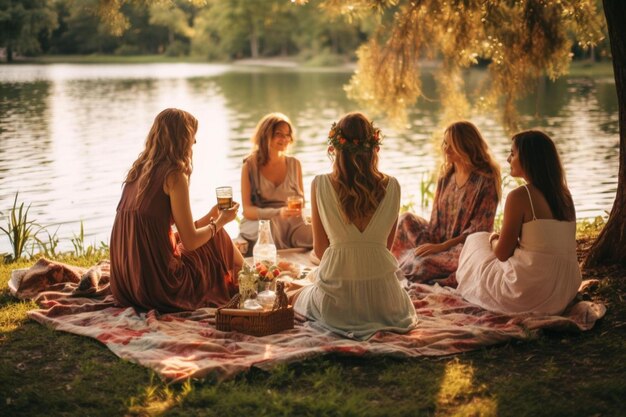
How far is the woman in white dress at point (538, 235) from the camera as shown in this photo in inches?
202

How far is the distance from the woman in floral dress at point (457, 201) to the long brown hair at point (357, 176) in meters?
1.55

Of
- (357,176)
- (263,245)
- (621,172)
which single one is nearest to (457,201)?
(621,172)

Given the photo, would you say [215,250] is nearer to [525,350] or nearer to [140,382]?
[140,382]

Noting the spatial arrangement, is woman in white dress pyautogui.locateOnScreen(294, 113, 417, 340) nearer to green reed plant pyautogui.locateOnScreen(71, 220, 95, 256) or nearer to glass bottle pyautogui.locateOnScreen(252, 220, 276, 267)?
glass bottle pyautogui.locateOnScreen(252, 220, 276, 267)

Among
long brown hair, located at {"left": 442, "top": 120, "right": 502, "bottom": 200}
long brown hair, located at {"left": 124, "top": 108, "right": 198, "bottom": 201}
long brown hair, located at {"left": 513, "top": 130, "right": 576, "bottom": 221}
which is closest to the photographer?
long brown hair, located at {"left": 513, "top": 130, "right": 576, "bottom": 221}

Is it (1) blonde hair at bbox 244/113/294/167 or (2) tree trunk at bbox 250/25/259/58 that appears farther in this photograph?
(2) tree trunk at bbox 250/25/259/58

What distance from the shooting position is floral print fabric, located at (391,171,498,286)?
6215 mm

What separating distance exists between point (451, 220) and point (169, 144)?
8.19 feet

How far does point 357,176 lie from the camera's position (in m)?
4.84

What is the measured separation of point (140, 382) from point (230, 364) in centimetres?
49

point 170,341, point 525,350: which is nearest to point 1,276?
point 170,341

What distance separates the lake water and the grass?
15.0 ft

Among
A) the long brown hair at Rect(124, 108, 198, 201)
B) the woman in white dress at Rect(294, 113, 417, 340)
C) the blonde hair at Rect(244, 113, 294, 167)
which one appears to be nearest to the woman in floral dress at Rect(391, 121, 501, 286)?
the woman in white dress at Rect(294, 113, 417, 340)

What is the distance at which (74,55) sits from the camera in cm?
5069
